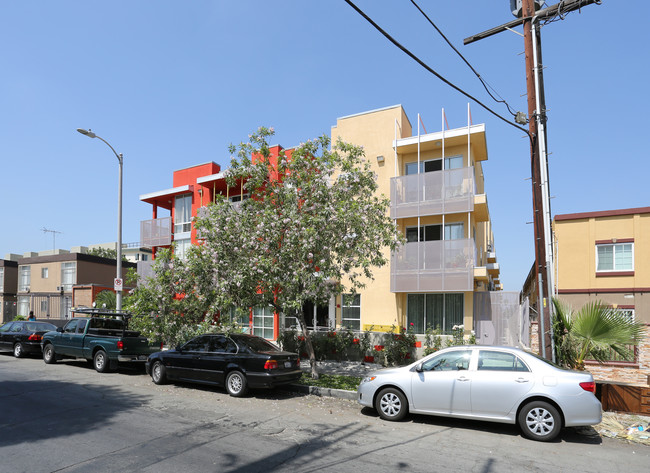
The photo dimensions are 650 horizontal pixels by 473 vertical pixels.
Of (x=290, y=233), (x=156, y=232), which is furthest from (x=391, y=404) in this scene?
(x=156, y=232)

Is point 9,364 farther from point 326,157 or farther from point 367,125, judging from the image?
point 367,125

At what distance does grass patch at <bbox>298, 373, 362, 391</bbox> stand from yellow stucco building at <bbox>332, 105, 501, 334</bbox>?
4734 mm

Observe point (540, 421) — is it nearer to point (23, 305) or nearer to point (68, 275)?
point (68, 275)

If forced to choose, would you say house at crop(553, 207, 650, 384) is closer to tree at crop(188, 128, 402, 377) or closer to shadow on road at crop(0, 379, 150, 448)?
tree at crop(188, 128, 402, 377)

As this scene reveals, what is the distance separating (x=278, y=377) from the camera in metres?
10.5

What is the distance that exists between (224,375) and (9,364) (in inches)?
404

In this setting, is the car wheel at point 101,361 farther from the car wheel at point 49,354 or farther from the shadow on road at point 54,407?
the car wheel at point 49,354

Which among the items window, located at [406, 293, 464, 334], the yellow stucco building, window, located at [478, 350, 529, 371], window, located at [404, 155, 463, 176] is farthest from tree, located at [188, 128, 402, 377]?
window, located at [404, 155, 463, 176]

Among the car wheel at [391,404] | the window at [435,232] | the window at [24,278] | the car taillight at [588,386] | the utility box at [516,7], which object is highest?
the utility box at [516,7]

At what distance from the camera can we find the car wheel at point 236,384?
34.5ft

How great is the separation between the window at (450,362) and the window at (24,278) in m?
42.8

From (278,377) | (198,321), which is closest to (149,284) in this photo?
(198,321)

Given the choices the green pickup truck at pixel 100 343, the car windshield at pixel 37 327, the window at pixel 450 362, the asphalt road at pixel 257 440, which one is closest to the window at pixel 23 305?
the car windshield at pixel 37 327

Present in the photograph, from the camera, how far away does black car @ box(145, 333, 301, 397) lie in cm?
1051
